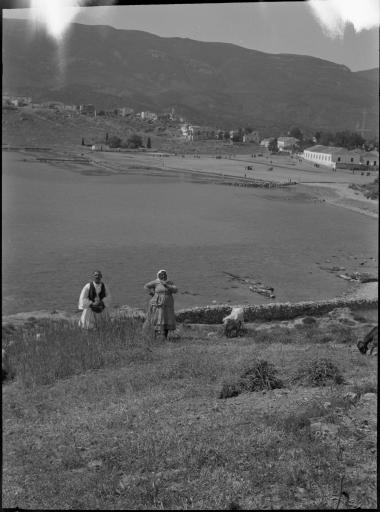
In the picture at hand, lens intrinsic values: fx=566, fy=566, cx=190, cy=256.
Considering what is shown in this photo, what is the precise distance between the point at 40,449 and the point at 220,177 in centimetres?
1975

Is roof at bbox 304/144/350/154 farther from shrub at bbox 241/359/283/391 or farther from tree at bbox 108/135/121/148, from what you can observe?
tree at bbox 108/135/121/148

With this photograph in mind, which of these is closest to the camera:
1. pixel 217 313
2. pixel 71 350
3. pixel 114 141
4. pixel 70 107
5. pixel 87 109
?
pixel 71 350

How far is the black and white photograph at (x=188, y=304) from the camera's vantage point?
380cm

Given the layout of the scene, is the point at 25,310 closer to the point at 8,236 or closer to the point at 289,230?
the point at 8,236

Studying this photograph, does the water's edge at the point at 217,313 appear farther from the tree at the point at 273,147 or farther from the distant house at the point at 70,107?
the distant house at the point at 70,107

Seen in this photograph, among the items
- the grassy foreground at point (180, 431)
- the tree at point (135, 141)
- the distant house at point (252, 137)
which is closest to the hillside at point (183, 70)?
the grassy foreground at point (180, 431)

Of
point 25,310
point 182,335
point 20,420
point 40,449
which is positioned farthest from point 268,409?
point 25,310

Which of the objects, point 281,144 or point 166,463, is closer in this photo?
point 166,463

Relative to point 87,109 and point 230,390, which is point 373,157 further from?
point 87,109

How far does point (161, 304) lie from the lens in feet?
27.7

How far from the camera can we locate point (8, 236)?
21203 millimetres

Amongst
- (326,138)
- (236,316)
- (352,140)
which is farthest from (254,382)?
(326,138)

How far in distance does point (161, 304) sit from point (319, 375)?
3.15m

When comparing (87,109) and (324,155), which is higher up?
(87,109)
